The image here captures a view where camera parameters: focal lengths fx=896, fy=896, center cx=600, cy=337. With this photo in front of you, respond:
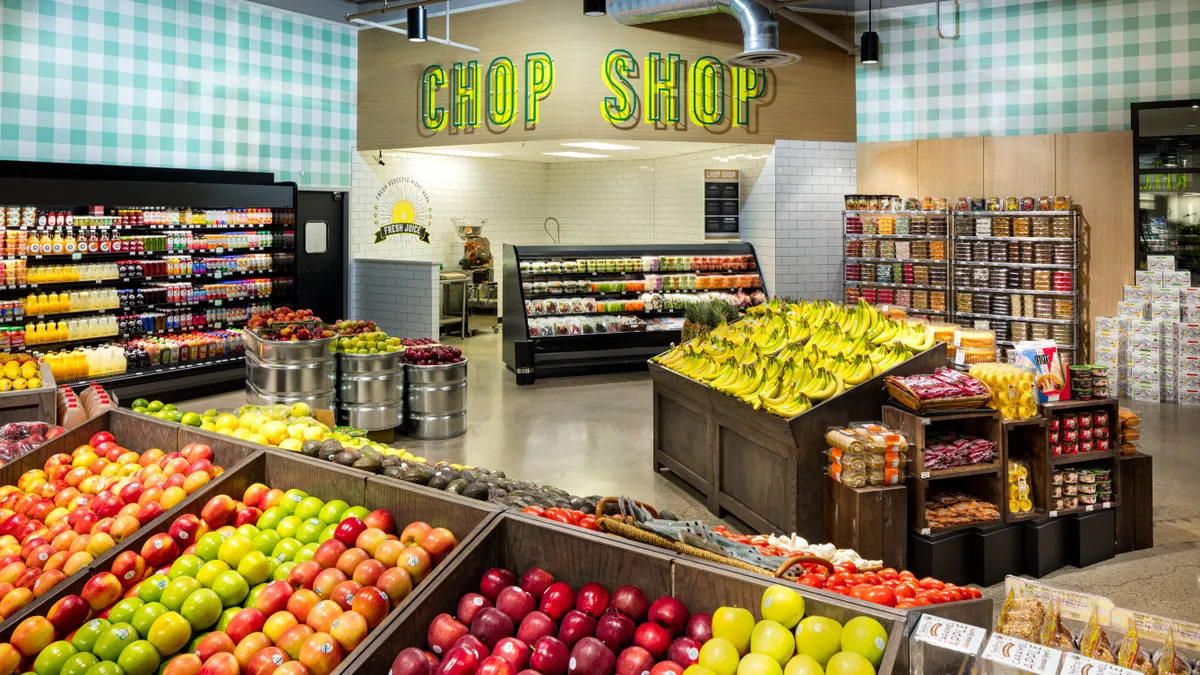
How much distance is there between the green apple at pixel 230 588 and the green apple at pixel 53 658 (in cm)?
35

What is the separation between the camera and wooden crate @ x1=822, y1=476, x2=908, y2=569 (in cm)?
437

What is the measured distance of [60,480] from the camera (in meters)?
3.40

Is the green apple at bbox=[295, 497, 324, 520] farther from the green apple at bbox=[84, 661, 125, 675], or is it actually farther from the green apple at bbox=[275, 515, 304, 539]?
the green apple at bbox=[84, 661, 125, 675]

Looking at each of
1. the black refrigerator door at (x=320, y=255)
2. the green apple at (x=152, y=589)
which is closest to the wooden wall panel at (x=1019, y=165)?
the black refrigerator door at (x=320, y=255)

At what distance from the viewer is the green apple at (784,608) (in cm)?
190

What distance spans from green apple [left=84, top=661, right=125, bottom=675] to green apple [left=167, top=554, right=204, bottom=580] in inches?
13.7

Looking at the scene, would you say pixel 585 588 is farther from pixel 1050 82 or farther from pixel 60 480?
pixel 1050 82

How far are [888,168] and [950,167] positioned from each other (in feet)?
2.84

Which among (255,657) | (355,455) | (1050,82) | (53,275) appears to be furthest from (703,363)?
(1050,82)

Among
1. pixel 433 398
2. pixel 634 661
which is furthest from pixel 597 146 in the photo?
pixel 634 661

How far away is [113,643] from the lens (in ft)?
7.21

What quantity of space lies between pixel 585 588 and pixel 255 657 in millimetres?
780

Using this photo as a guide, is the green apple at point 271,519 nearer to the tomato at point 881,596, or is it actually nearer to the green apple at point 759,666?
the green apple at point 759,666

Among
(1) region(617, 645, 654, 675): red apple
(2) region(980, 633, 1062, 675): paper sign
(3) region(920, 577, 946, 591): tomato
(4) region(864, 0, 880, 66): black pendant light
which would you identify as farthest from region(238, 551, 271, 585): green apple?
(4) region(864, 0, 880, 66): black pendant light
